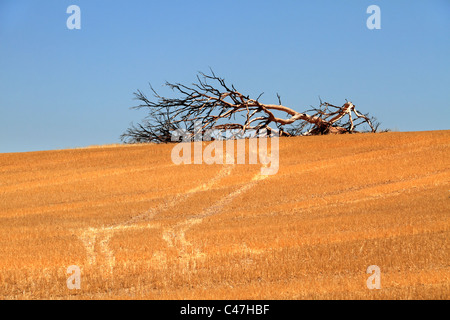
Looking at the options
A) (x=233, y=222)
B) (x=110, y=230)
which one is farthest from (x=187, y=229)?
(x=110, y=230)

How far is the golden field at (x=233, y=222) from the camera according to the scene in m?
12.1

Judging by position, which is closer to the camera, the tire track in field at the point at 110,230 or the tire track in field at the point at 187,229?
the tire track in field at the point at 187,229

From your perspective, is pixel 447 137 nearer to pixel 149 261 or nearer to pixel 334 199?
pixel 334 199

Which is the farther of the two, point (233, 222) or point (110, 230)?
point (233, 222)

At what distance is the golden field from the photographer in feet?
39.7

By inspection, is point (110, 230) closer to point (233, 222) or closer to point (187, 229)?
point (187, 229)

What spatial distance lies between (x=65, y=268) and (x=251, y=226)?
20.5 ft

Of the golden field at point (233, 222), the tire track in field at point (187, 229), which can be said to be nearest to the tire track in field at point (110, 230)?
the golden field at point (233, 222)

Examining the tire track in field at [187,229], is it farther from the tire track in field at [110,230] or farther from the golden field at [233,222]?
the tire track in field at [110,230]

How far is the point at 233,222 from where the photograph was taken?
63.7 ft

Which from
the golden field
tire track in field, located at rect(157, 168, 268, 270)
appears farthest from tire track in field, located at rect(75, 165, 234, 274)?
tire track in field, located at rect(157, 168, 268, 270)

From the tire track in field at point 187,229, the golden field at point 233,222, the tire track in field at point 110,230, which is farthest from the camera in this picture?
the tire track in field at point 110,230

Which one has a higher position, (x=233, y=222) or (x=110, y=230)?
(x=233, y=222)

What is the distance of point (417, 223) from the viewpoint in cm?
1716
